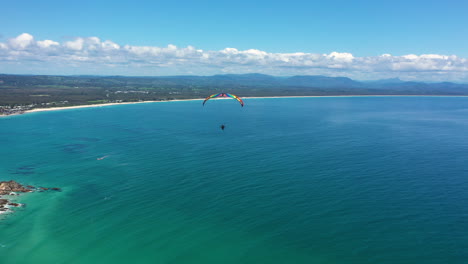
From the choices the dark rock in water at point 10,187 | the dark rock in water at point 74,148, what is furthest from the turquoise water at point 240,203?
the dark rock in water at point 10,187

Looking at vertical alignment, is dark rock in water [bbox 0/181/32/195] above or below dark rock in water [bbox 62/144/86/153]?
below

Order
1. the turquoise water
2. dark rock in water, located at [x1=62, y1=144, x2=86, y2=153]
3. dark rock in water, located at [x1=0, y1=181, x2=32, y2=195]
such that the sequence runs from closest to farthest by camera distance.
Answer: the turquoise water, dark rock in water, located at [x1=0, y1=181, x2=32, y2=195], dark rock in water, located at [x1=62, y1=144, x2=86, y2=153]

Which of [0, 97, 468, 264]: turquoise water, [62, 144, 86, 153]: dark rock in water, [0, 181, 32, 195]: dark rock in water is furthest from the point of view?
[62, 144, 86, 153]: dark rock in water

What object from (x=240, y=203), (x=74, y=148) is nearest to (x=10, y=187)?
(x=74, y=148)

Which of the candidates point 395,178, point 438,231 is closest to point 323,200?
point 438,231

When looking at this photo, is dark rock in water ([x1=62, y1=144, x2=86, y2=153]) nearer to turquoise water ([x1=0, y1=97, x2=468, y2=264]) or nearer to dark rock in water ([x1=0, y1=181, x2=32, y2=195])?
turquoise water ([x1=0, y1=97, x2=468, y2=264])

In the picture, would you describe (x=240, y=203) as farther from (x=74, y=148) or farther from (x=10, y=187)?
(x=74, y=148)

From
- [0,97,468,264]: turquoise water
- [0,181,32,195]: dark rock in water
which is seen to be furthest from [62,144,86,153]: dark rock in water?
[0,181,32,195]: dark rock in water

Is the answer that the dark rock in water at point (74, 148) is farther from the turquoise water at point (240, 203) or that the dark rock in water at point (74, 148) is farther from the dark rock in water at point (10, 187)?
the dark rock in water at point (10, 187)
